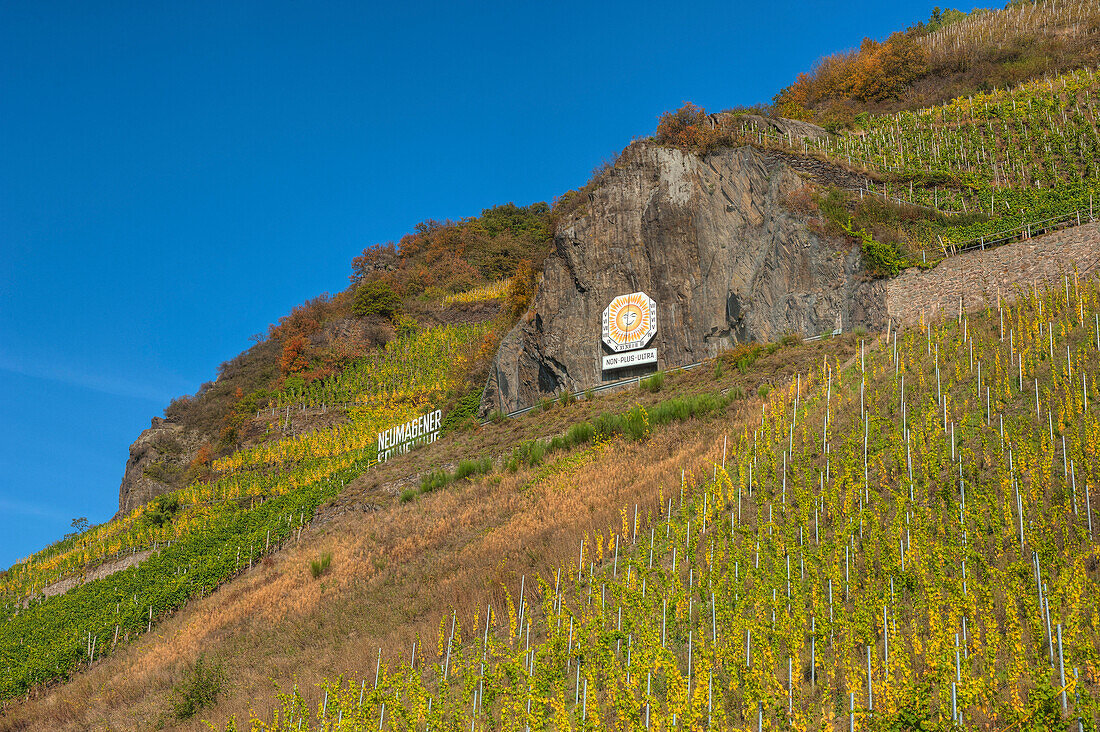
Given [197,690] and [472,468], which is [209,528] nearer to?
[472,468]

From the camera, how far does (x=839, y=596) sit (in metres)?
9.00

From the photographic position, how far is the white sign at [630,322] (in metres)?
27.7

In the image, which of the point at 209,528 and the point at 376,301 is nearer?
the point at 209,528

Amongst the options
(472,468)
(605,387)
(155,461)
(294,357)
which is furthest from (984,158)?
(155,461)

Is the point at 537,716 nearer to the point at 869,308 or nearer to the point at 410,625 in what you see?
the point at 410,625

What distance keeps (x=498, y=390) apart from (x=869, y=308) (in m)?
14.1

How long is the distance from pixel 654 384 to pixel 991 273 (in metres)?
9.83

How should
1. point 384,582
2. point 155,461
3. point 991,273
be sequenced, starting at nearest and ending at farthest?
1. point 384,582
2. point 991,273
3. point 155,461

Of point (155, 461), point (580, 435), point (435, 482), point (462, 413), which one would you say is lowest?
point (435, 482)

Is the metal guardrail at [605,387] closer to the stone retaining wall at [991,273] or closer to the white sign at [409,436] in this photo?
the white sign at [409,436]

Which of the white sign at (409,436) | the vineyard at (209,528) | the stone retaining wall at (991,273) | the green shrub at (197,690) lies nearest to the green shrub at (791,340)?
the stone retaining wall at (991,273)

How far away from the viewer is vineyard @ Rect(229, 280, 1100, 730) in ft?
23.5

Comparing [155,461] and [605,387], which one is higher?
[155,461]

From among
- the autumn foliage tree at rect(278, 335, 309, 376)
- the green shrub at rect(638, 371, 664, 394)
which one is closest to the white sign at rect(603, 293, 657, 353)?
the green shrub at rect(638, 371, 664, 394)
